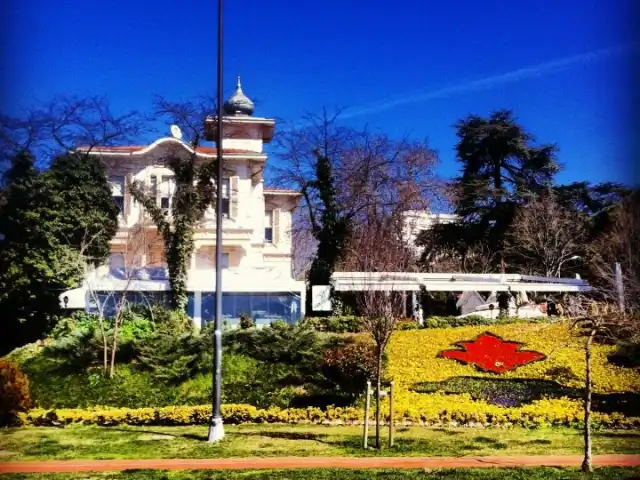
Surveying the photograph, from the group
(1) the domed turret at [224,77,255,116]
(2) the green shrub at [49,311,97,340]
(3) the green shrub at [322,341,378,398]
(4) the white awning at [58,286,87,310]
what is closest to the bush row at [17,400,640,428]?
(3) the green shrub at [322,341,378,398]

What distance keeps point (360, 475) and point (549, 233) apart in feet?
29.5

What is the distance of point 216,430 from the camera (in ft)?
23.6

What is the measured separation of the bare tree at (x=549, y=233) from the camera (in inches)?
510

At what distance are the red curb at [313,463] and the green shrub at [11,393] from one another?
6.08 ft

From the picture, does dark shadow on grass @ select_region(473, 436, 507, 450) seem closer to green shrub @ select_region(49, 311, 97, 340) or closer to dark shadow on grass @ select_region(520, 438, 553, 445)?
dark shadow on grass @ select_region(520, 438, 553, 445)

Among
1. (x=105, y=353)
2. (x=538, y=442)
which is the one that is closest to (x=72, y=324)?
(x=105, y=353)

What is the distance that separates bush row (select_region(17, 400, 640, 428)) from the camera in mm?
8000

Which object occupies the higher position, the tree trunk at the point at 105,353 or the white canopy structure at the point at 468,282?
the white canopy structure at the point at 468,282

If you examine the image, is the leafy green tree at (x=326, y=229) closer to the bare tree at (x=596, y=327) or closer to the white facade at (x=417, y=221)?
the white facade at (x=417, y=221)

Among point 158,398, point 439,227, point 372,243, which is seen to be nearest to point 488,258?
point 439,227

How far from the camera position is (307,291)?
45.4ft

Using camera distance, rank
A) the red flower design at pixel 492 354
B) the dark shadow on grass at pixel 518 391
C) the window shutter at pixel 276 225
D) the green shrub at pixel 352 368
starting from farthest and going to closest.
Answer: the window shutter at pixel 276 225 < the red flower design at pixel 492 354 < the green shrub at pixel 352 368 < the dark shadow on grass at pixel 518 391

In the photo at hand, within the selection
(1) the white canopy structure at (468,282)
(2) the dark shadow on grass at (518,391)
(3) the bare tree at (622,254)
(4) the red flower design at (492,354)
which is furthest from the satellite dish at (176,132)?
(3) the bare tree at (622,254)

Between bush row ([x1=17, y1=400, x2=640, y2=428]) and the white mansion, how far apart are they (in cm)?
357
